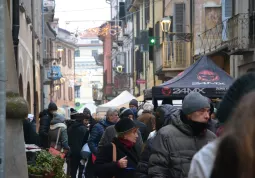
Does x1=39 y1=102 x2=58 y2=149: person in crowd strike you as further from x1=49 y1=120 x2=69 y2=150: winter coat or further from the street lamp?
the street lamp

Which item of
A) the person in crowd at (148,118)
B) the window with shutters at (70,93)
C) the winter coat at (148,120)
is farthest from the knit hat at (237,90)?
the window with shutters at (70,93)

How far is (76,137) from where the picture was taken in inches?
631

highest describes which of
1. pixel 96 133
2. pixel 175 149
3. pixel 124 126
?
pixel 175 149

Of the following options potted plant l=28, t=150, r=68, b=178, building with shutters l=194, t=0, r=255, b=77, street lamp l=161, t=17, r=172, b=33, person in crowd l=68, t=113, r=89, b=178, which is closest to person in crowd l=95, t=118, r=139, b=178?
potted plant l=28, t=150, r=68, b=178

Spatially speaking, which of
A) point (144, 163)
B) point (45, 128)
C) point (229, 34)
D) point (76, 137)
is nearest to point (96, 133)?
point (76, 137)

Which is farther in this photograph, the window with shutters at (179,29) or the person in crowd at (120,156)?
the window with shutters at (179,29)

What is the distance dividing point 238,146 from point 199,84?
14940mm

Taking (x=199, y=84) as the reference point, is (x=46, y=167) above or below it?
below

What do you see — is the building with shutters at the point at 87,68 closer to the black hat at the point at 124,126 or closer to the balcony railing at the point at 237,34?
the balcony railing at the point at 237,34

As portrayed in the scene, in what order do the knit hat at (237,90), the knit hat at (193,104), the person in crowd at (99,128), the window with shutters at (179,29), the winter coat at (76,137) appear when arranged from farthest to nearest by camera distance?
1. the window with shutters at (179,29)
2. the winter coat at (76,137)
3. the person in crowd at (99,128)
4. the knit hat at (193,104)
5. the knit hat at (237,90)

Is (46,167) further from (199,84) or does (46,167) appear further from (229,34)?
(229,34)

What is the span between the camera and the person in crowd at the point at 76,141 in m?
15.8

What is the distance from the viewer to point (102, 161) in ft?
27.4

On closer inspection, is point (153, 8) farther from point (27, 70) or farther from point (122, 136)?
point (122, 136)
